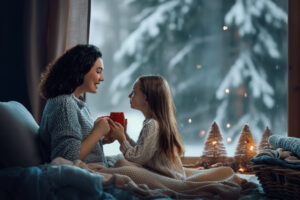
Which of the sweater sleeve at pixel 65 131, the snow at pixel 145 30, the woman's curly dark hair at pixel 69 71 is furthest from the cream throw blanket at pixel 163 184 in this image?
the snow at pixel 145 30

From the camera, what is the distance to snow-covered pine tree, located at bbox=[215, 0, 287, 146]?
3.08 m

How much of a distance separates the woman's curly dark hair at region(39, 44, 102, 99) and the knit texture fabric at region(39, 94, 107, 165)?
0.06 meters

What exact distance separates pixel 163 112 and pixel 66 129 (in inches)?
20.7

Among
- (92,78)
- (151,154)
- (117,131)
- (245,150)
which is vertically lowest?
(245,150)

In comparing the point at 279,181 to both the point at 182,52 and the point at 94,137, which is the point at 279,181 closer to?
the point at 94,137

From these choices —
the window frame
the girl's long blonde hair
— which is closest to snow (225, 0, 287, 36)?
the window frame

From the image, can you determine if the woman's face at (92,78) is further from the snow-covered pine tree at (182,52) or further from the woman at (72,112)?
the snow-covered pine tree at (182,52)

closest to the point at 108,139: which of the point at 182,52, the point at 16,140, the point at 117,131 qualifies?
the point at 117,131

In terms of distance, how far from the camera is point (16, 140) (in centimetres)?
139

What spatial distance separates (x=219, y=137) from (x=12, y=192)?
71.1 inches

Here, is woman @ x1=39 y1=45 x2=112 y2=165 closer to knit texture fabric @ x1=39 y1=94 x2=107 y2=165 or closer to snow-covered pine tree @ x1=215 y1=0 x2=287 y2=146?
knit texture fabric @ x1=39 y1=94 x2=107 y2=165

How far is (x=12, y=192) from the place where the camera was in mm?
1157

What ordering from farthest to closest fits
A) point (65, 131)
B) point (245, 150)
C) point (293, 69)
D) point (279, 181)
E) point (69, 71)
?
point (293, 69) < point (245, 150) < point (69, 71) < point (65, 131) < point (279, 181)

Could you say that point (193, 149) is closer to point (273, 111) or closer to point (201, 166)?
point (201, 166)
